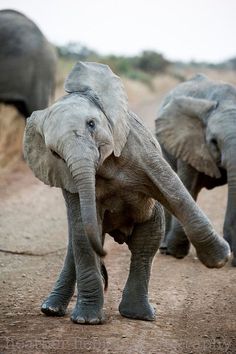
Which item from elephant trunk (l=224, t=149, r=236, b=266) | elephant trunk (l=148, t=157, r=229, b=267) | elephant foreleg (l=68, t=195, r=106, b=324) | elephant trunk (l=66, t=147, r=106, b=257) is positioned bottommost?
elephant trunk (l=224, t=149, r=236, b=266)

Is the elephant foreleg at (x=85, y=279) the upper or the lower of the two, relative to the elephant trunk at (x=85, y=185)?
lower

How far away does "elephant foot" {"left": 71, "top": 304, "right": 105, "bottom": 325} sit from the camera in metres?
5.26

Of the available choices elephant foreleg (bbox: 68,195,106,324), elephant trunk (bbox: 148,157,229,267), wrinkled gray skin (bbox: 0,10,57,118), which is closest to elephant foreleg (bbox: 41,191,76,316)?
elephant foreleg (bbox: 68,195,106,324)

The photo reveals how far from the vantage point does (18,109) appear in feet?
40.3

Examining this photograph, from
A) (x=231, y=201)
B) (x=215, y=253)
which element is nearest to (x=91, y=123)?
(x=215, y=253)

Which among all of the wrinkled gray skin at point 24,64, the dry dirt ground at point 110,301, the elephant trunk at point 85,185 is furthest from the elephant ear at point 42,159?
the wrinkled gray skin at point 24,64

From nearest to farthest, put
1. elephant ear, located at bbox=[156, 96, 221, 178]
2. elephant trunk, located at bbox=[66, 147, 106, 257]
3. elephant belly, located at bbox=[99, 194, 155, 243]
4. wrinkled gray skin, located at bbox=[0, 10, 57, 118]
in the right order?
elephant trunk, located at bbox=[66, 147, 106, 257] → elephant belly, located at bbox=[99, 194, 155, 243] → elephant ear, located at bbox=[156, 96, 221, 178] → wrinkled gray skin, located at bbox=[0, 10, 57, 118]

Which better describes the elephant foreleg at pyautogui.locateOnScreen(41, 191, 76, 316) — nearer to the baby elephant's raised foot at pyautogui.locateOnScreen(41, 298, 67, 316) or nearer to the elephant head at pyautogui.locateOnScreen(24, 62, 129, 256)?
the baby elephant's raised foot at pyautogui.locateOnScreen(41, 298, 67, 316)

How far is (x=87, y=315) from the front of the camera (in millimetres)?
5270

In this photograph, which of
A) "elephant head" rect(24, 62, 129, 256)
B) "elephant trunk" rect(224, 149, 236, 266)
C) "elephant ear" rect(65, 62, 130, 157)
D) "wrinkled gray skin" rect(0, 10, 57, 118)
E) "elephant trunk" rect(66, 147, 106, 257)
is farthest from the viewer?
"wrinkled gray skin" rect(0, 10, 57, 118)

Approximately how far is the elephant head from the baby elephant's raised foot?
799mm

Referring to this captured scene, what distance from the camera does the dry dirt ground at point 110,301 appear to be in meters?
4.81

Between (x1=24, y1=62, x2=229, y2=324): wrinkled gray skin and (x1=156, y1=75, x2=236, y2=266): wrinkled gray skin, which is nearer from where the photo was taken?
(x1=24, y1=62, x2=229, y2=324): wrinkled gray skin

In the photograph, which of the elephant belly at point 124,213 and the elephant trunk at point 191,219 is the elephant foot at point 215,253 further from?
the elephant belly at point 124,213
